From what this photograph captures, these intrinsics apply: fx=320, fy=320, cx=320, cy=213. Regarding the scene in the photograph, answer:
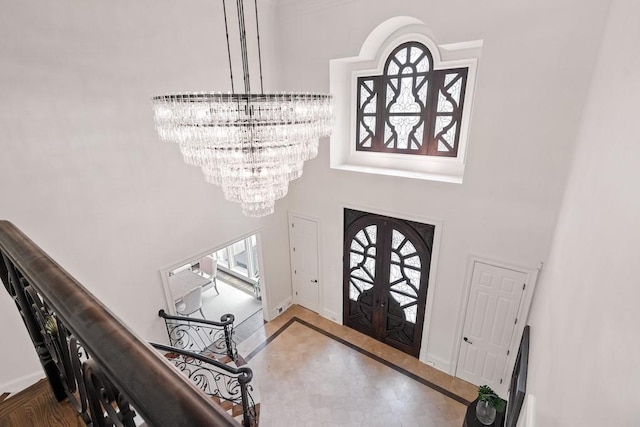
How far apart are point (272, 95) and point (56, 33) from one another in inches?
99.9

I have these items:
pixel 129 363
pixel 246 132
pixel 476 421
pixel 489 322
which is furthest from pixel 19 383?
pixel 489 322

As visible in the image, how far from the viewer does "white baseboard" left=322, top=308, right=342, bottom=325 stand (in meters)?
6.30

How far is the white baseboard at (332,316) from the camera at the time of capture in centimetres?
630

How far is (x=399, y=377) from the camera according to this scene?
16.8ft

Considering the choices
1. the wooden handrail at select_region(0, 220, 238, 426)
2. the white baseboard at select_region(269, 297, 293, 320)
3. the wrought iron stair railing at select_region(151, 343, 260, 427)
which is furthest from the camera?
the white baseboard at select_region(269, 297, 293, 320)

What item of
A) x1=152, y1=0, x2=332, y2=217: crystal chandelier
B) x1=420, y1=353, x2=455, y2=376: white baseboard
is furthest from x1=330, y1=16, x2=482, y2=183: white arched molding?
x1=420, y1=353, x2=455, y2=376: white baseboard

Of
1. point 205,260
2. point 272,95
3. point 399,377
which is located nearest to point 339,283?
point 399,377

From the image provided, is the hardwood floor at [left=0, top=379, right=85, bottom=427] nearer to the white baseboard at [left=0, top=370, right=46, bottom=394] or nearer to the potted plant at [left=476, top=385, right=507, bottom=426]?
the white baseboard at [left=0, top=370, right=46, bottom=394]

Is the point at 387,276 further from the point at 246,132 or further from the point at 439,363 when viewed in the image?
the point at 246,132

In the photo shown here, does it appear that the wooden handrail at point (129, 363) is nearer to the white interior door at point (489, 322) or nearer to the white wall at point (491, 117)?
the white wall at point (491, 117)

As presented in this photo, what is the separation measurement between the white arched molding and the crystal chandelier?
2516mm

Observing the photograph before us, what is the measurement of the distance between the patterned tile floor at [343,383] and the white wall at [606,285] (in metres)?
3.11

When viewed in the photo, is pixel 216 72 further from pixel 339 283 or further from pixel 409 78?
pixel 339 283

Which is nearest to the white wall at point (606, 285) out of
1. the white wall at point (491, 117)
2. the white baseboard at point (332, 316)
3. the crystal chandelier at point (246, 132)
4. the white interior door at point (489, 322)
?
the white wall at point (491, 117)
